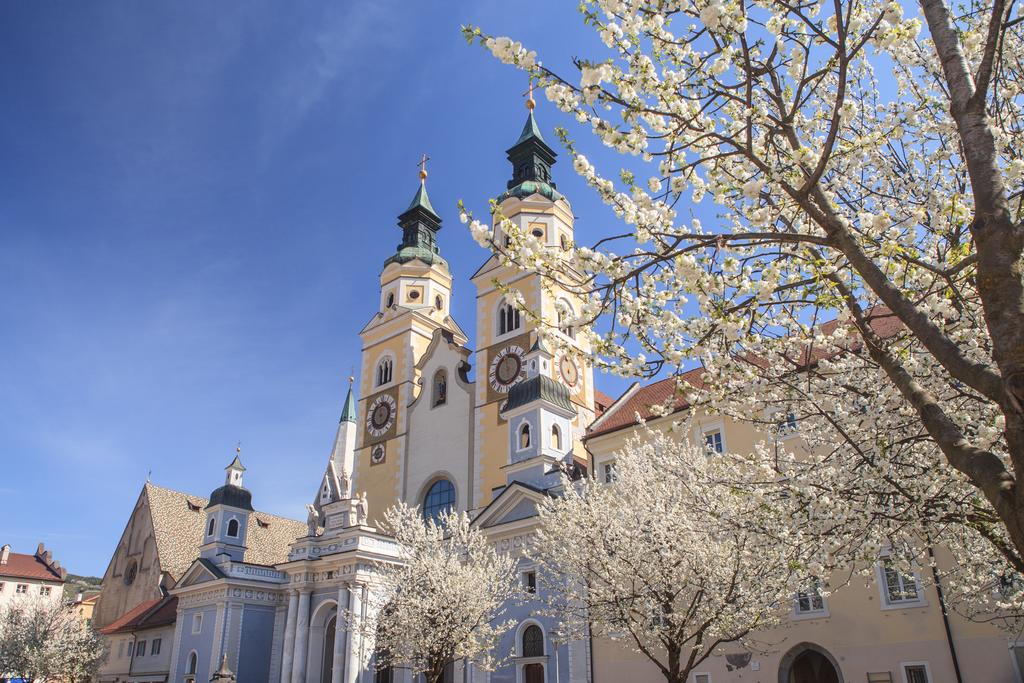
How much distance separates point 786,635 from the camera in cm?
2052

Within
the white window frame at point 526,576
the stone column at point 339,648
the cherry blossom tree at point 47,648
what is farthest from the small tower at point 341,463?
the white window frame at point 526,576

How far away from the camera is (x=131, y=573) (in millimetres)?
52469

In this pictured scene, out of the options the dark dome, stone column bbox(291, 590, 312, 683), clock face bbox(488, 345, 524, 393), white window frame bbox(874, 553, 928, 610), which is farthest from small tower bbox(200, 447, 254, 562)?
white window frame bbox(874, 553, 928, 610)

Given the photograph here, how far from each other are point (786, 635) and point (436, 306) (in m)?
32.7

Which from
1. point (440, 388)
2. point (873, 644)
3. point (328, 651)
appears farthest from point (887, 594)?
point (440, 388)

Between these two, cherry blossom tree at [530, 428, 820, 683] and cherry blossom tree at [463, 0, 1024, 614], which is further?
cherry blossom tree at [530, 428, 820, 683]

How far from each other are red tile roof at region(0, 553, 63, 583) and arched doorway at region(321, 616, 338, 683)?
48.0 meters

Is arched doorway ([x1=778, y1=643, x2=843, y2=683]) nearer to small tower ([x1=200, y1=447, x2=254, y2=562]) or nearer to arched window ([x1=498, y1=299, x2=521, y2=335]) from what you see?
arched window ([x1=498, y1=299, x2=521, y2=335])

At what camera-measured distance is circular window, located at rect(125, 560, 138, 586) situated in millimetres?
52066

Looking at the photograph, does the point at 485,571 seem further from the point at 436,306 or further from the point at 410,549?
the point at 436,306

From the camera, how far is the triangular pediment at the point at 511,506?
27953 millimetres

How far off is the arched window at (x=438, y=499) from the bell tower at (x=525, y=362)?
228 cm

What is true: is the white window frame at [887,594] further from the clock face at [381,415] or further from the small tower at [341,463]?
the small tower at [341,463]

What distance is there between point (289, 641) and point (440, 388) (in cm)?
1500
